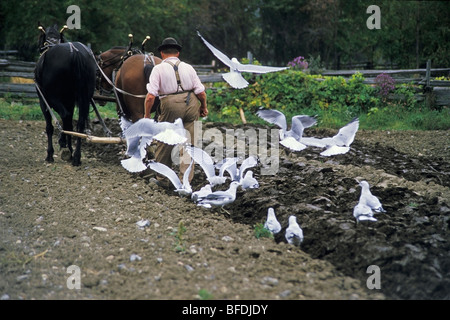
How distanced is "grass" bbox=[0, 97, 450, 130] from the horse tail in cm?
463

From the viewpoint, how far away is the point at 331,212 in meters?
5.85

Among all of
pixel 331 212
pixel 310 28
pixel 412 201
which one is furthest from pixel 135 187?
pixel 310 28

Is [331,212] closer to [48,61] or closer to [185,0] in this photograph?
[48,61]

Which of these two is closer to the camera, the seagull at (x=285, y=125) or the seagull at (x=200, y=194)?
the seagull at (x=285, y=125)

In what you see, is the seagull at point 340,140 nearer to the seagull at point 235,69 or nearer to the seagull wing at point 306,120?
the seagull wing at point 306,120

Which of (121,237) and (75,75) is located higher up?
(75,75)

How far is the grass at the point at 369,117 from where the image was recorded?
13.1 meters

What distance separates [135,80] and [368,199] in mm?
4490

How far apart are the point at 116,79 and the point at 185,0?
82.1ft

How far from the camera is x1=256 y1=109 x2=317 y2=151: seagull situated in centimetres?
614

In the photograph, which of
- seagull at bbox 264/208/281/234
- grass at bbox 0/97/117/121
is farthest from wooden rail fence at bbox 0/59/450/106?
seagull at bbox 264/208/281/234

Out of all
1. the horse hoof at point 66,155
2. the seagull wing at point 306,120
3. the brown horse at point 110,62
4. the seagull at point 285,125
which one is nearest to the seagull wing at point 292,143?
the seagull at point 285,125

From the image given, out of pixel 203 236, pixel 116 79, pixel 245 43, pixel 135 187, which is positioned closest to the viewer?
pixel 203 236

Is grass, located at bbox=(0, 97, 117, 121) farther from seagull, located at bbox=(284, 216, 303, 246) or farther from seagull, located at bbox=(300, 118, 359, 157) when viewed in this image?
seagull, located at bbox=(284, 216, 303, 246)
